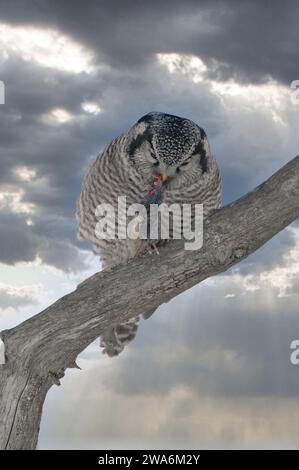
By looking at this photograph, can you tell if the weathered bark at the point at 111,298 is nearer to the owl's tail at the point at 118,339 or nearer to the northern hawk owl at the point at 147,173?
the northern hawk owl at the point at 147,173

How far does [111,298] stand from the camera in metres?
6.14

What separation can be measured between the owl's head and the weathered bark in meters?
0.77

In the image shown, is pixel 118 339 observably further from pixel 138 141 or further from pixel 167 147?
pixel 167 147

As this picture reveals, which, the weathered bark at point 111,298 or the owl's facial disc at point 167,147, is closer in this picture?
the weathered bark at point 111,298

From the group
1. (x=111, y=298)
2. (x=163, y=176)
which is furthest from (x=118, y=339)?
(x=163, y=176)

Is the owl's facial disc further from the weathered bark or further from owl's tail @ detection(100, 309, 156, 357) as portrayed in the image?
owl's tail @ detection(100, 309, 156, 357)

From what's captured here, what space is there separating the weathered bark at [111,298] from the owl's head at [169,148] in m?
0.77

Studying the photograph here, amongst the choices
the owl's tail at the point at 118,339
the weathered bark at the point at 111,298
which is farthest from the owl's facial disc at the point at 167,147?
the owl's tail at the point at 118,339

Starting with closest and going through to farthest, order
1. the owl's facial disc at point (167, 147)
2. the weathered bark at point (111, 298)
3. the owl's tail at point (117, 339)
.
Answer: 1. the weathered bark at point (111, 298)
2. the owl's facial disc at point (167, 147)
3. the owl's tail at point (117, 339)

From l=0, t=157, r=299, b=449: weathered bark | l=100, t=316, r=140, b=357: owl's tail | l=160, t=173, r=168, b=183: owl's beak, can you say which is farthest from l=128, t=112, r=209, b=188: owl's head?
l=100, t=316, r=140, b=357: owl's tail

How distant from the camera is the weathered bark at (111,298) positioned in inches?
232

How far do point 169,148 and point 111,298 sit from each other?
1.54m

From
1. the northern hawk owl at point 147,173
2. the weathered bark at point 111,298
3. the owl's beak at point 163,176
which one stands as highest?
the northern hawk owl at point 147,173
